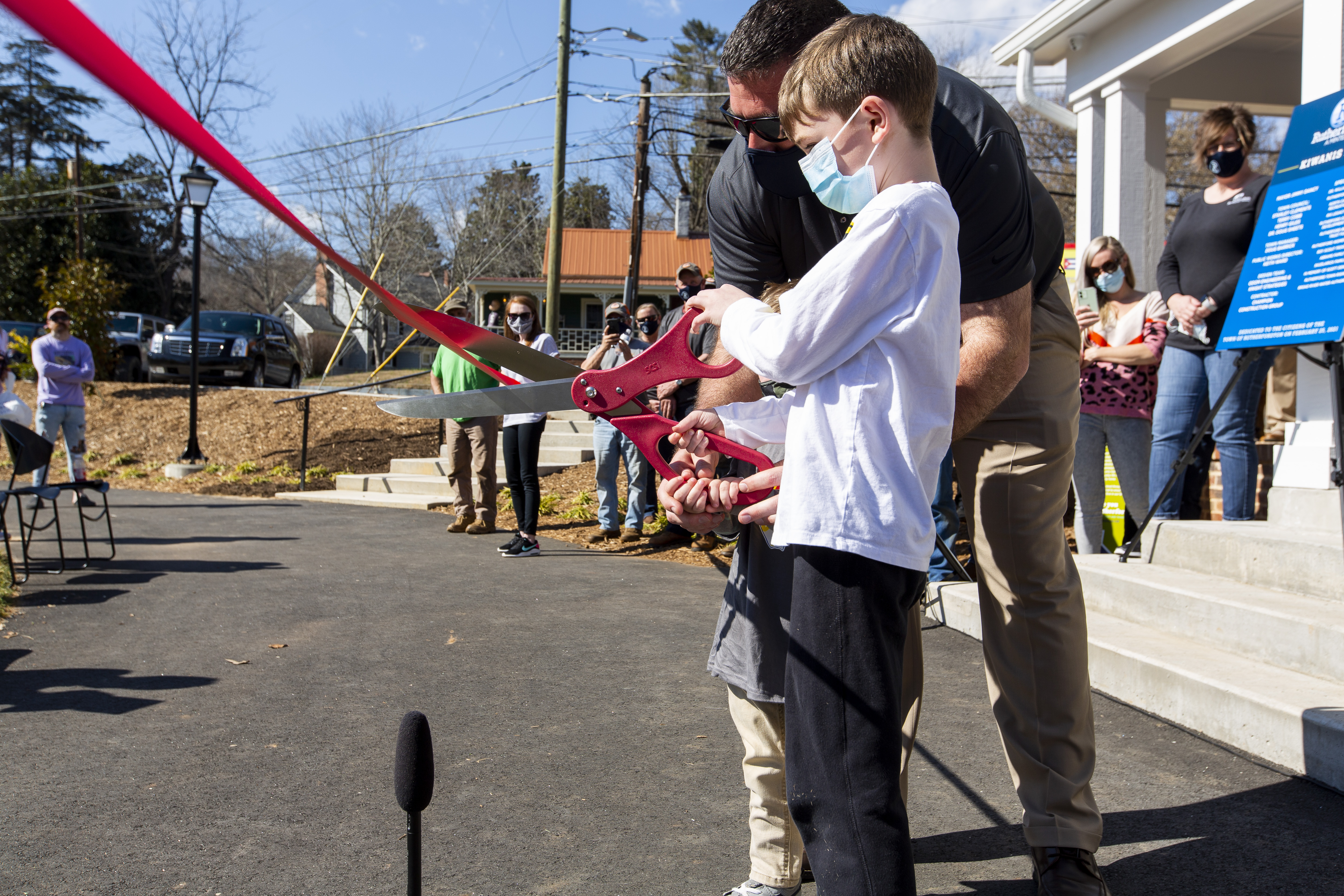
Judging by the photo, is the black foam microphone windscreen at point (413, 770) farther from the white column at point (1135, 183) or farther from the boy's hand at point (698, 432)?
the white column at point (1135, 183)

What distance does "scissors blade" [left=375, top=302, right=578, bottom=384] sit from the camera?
2096 mm

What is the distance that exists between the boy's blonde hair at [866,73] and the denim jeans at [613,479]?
6.72 meters

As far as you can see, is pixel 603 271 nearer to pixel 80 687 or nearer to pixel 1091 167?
pixel 1091 167

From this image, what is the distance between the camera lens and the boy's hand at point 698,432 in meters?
1.98

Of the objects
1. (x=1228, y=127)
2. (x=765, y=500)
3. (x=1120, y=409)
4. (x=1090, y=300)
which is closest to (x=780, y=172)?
(x=765, y=500)

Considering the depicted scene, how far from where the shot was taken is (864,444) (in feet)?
5.05

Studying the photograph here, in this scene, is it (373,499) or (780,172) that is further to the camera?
(373,499)

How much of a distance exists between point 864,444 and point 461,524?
793cm

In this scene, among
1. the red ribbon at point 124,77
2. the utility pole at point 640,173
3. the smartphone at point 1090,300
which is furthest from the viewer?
the utility pole at point 640,173

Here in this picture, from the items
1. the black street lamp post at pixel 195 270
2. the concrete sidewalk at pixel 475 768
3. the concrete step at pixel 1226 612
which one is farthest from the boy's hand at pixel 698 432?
the black street lamp post at pixel 195 270

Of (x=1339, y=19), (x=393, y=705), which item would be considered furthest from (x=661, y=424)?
(x=1339, y=19)

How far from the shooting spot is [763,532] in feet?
7.16

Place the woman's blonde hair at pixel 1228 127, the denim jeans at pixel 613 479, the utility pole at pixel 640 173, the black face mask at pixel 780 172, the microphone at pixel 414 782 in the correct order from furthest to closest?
the utility pole at pixel 640 173 < the denim jeans at pixel 613 479 < the woman's blonde hair at pixel 1228 127 < the black face mask at pixel 780 172 < the microphone at pixel 414 782

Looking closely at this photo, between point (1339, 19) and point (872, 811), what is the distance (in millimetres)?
6128
